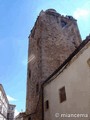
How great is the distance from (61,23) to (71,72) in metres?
11.6

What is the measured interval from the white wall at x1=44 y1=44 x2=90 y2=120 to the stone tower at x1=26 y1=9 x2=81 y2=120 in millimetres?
2751

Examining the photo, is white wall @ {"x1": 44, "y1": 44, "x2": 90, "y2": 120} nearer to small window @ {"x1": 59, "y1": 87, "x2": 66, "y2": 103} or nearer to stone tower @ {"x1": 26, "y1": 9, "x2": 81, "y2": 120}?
small window @ {"x1": 59, "y1": 87, "x2": 66, "y2": 103}

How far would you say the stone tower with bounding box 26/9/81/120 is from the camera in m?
12.0

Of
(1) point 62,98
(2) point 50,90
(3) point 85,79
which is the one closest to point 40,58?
(2) point 50,90

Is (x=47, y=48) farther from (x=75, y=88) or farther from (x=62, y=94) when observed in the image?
(x=75, y=88)

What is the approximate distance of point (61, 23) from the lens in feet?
56.2

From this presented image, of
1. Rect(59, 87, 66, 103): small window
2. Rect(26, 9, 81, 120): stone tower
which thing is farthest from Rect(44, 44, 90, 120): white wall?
Rect(26, 9, 81, 120): stone tower

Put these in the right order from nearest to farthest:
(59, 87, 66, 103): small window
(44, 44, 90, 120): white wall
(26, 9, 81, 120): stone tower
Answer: (44, 44, 90, 120): white wall → (59, 87, 66, 103): small window → (26, 9, 81, 120): stone tower

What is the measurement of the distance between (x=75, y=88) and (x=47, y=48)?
800 cm

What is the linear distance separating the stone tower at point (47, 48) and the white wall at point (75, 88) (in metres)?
2.75

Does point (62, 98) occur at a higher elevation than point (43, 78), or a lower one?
lower

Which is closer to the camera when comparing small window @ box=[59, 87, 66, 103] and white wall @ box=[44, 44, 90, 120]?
white wall @ box=[44, 44, 90, 120]

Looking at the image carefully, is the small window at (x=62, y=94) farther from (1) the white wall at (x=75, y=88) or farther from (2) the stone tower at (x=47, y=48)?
(2) the stone tower at (x=47, y=48)

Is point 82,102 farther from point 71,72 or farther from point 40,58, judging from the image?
point 40,58
